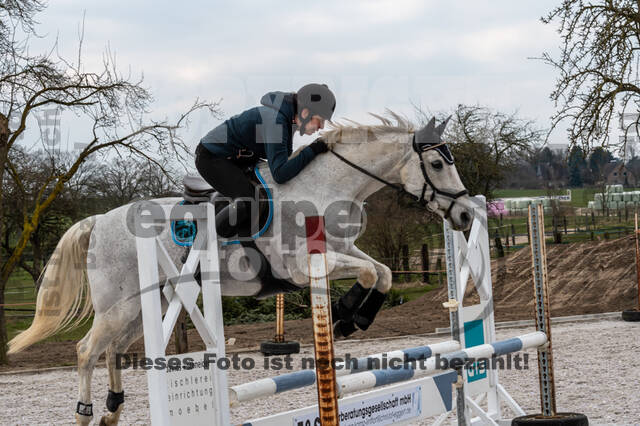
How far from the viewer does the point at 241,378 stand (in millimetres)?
7340

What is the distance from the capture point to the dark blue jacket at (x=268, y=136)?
137 inches

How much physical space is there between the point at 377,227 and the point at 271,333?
3.12m

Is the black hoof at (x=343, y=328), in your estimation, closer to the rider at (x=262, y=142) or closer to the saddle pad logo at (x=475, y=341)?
the rider at (x=262, y=142)

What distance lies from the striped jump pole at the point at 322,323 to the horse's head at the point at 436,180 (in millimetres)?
1687

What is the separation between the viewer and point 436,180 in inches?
144

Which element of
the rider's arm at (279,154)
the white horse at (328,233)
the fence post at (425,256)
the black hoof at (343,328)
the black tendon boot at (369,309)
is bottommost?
the fence post at (425,256)

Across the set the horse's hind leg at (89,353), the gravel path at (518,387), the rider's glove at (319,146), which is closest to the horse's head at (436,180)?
the rider's glove at (319,146)

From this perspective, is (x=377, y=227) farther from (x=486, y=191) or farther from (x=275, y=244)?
(x=275, y=244)

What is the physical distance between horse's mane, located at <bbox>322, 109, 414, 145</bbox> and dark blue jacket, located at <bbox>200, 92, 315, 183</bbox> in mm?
193

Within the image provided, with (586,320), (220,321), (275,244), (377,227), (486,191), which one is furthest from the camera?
(486,191)

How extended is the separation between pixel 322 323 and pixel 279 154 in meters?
1.61

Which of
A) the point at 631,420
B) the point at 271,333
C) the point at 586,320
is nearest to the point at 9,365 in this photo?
the point at 271,333

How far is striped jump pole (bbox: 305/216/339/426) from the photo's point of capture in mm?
2033

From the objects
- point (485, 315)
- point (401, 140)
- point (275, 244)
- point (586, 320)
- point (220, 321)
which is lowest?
point (586, 320)
